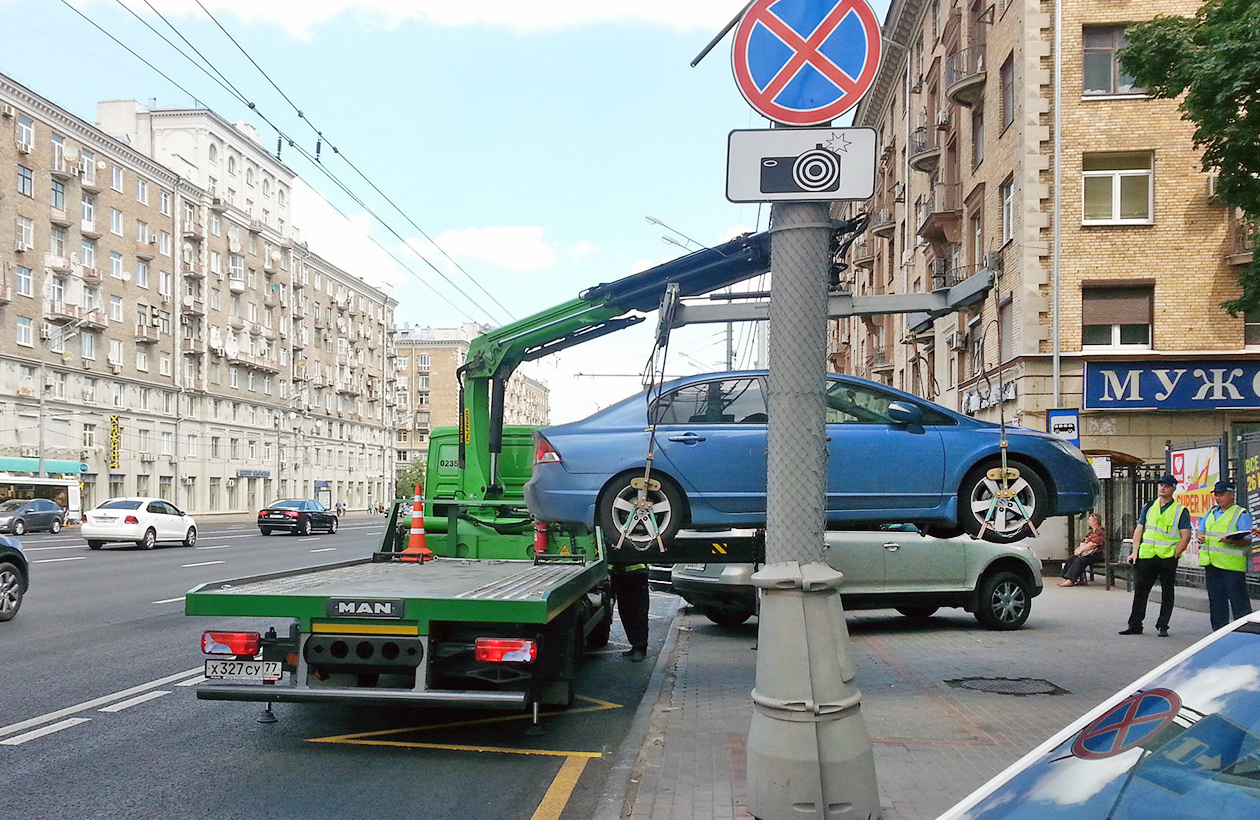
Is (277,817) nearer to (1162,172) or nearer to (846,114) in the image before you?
(846,114)

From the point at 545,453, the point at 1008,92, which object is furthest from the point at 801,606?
the point at 1008,92

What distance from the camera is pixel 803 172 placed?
201 inches

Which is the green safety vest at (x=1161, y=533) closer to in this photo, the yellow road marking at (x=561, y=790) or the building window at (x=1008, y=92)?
the yellow road marking at (x=561, y=790)

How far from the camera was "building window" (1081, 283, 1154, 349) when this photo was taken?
2280 centimetres

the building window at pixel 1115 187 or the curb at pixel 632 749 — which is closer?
the curb at pixel 632 749

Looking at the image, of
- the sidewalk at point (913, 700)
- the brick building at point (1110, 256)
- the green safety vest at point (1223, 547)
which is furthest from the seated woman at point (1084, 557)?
the green safety vest at point (1223, 547)

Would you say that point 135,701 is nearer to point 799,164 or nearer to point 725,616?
point 799,164

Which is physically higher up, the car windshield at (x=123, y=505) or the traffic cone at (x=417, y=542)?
the traffic cone at (x=417, y=542)

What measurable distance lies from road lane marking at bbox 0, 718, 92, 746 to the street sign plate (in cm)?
534

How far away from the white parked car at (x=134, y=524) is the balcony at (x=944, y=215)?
76.7 feet

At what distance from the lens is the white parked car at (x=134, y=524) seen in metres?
29.7

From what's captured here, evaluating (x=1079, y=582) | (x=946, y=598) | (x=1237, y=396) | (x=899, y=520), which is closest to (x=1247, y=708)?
(x=899, y=520)

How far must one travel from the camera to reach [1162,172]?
2245 centimetres

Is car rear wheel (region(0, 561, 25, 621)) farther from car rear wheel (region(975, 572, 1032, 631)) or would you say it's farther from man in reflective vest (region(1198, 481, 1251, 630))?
man in reflective vest (region(1198, 481, 1251, 630))
